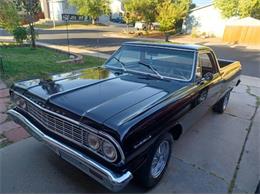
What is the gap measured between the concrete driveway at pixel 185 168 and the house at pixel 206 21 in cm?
2510

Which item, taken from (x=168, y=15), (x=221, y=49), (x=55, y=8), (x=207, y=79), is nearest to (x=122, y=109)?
(x=207, y=79)

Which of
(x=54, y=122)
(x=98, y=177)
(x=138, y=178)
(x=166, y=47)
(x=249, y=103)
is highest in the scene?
(x=166, y=47)

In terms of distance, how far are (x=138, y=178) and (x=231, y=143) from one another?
213 cm

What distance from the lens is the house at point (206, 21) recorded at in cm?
2628

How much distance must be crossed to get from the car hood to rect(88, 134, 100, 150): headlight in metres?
0.17

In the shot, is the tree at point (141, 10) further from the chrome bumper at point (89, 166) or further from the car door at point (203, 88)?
the chrome bumper at point (89, 166)

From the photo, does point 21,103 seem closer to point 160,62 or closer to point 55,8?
point 160,62

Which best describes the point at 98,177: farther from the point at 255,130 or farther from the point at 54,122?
the point at 255,130

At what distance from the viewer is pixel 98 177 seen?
2.10 m

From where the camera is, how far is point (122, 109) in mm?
2301

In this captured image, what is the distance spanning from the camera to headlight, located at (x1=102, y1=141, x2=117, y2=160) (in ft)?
6.64

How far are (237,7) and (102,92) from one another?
89.0ft

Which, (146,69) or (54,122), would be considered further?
(146,69)

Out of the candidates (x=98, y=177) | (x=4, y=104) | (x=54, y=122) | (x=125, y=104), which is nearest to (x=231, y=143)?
(x=125, y=104)
